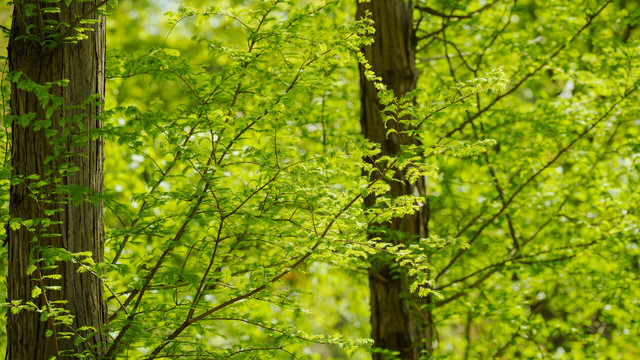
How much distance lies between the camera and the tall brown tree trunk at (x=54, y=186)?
2.71 metres

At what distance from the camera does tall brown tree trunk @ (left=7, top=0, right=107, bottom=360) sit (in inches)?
107

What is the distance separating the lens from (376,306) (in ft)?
16.0

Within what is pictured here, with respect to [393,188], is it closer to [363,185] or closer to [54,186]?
[363,185]

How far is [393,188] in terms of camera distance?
4.78m

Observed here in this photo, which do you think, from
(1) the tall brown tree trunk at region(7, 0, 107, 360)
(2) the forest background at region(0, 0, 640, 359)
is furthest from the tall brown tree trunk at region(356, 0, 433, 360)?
(1) the tall brown tree trunk at region(7, 0, 107, 360)

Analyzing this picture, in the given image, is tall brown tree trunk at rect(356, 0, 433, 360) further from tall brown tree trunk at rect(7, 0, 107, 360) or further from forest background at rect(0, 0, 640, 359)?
tall brown tree trunk at rect(7, 0, 107, 360)

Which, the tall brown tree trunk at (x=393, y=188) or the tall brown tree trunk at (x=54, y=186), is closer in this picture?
the tall brown tree trunk at (x=54, y=186)

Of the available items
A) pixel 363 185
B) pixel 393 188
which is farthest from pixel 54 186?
pixel 393 188

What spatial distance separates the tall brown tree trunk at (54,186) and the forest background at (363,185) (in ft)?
0.25

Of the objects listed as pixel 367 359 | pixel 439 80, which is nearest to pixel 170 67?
pixel 439 80

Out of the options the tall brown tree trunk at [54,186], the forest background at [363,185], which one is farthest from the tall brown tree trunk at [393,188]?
the tall brown tree trunk at [54,186]

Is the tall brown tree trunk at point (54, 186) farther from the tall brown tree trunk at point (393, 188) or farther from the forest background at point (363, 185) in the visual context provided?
the tall brown tree trunk at point (393, 188)

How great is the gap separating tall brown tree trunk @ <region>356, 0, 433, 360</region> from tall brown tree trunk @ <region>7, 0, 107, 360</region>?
2297mm

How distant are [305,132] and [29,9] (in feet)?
10.5
